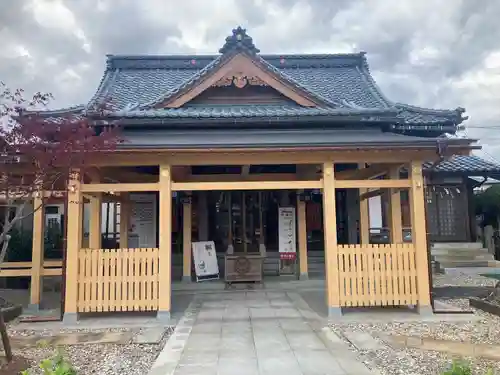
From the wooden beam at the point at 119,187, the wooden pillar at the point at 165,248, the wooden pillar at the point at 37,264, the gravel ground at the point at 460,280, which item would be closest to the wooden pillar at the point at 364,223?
the gravel ground at the point at 460,280

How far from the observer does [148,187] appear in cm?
695

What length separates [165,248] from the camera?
22.8ft

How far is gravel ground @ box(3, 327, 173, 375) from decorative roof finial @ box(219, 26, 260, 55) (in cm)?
613

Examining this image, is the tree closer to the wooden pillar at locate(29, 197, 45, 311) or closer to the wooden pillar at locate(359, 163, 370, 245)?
the wooden pillar at locate(29, 197, 45, 311)

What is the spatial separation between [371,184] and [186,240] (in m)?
5.61

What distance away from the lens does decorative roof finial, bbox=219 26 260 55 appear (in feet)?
29.8

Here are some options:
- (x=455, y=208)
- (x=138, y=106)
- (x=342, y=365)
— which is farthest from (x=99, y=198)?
(x=455, y=208)

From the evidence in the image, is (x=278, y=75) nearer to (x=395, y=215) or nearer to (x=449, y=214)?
(x=395, y=215)

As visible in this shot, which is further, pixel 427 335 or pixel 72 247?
pixel 72 247

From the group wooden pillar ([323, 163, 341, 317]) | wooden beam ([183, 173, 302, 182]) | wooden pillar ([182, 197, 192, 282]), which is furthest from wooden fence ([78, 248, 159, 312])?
wooden pillar ([182, 197, 192, 282])

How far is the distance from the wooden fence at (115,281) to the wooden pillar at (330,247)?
9.44 feet

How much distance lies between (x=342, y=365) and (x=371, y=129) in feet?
19.1

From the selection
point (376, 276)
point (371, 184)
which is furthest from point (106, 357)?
point (371, 184)

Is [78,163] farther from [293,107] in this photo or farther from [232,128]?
[293,107]
